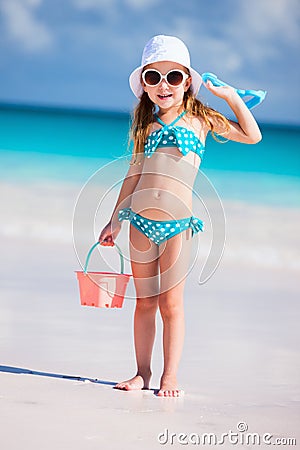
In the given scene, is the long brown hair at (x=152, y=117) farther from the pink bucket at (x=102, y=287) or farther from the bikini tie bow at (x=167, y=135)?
the pink bucket at (x=102, y=287)

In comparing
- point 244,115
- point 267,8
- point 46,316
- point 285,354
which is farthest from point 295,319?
point 267,8

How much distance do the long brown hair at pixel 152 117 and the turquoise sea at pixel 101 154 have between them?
108 inches

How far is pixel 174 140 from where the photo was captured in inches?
124

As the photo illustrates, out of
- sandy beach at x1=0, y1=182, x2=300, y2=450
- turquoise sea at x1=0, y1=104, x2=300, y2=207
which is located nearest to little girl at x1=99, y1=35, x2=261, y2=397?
sandy beach at x1=0, y1=182, x2=300, y2=450

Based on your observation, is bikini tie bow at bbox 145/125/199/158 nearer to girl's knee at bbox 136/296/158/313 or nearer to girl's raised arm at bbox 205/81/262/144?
girl's raised arm at bbox 205/81/262/144

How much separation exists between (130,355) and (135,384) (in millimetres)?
457

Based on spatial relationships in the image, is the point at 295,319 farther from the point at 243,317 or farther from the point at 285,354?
the point at 285,354

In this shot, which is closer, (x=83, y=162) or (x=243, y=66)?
(x=83, y=162)

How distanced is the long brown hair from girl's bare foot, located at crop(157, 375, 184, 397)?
2.33ft

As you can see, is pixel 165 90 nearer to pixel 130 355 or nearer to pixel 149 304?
pixel 149 304

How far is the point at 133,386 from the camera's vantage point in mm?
3041

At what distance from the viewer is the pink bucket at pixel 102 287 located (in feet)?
10.3

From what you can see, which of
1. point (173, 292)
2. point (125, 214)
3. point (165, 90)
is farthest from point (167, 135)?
point (173, 292)

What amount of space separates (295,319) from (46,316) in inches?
40.2
